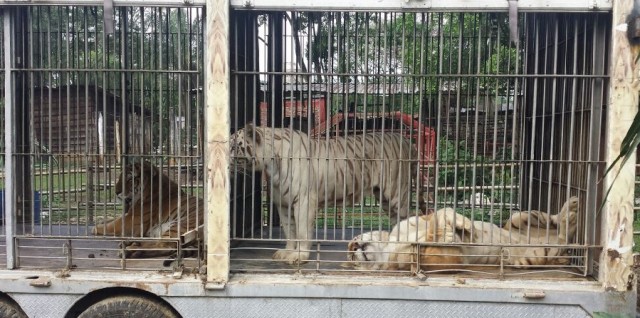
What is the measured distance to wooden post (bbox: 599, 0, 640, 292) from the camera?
11.6 feet

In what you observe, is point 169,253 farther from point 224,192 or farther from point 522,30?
point 522,30

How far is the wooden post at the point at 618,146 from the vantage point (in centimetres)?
353

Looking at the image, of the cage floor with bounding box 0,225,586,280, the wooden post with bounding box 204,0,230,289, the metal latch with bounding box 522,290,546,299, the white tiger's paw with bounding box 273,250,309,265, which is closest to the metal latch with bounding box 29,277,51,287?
the cage floor with bounding box 0,225,586,280

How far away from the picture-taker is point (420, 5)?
3623mm

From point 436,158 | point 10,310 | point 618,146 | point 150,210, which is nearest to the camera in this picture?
point 618,146

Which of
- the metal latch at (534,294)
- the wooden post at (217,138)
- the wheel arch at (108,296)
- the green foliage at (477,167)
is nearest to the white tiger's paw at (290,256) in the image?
the wooden post at (217,138)

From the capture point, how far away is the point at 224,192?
3680mm

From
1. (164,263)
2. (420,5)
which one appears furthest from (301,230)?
(420,5)

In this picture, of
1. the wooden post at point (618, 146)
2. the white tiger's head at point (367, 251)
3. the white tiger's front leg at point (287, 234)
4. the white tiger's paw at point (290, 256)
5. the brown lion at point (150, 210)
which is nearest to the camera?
the wooden post at point (618, 146)

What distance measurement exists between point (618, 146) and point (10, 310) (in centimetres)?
406

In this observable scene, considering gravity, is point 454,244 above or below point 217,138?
below

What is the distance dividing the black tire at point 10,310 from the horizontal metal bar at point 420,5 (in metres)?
2.51

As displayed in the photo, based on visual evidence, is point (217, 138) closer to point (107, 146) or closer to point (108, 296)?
point (108, 296)

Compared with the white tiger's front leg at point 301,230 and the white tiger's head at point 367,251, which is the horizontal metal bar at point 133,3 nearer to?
the white tiger's front leg at point 301,230
